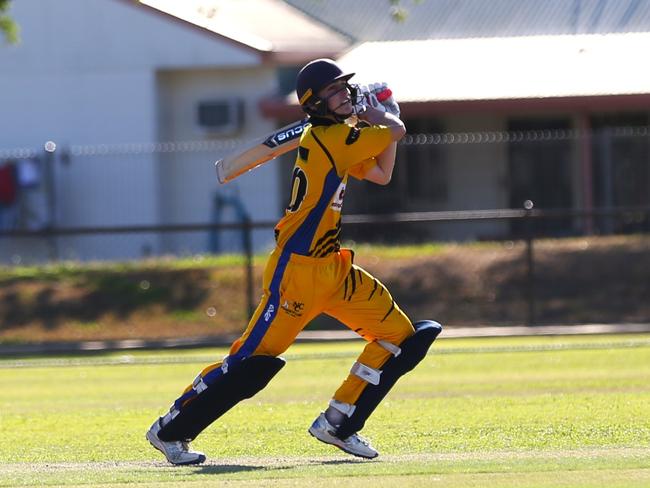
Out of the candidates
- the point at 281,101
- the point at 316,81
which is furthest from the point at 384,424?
the point at 281,101

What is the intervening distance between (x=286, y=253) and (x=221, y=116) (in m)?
19.5

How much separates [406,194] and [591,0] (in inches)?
189

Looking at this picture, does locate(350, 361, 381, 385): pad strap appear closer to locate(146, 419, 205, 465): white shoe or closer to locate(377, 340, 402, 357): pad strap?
locate(377, 340, 402, 357): pad strap

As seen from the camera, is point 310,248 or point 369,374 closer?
point 310,248

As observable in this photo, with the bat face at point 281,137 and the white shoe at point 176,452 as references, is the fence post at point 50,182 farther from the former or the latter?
the bat face at point 281,137

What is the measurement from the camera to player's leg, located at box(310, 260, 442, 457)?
8367 millimetres

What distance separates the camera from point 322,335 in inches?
763

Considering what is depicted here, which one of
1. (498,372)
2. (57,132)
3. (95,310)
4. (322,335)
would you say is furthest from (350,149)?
(57,132)

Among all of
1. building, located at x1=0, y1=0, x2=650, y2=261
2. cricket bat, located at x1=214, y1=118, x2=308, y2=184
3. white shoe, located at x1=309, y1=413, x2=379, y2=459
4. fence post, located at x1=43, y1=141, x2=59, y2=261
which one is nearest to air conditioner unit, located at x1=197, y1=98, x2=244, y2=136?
building, located at x1=0, y1=0, x2=650, y2=261

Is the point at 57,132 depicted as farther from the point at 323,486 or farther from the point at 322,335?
the point at 323,486

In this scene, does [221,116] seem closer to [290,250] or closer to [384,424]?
[384,424]

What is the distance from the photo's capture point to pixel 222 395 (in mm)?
8195

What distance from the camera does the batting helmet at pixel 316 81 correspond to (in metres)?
8.12

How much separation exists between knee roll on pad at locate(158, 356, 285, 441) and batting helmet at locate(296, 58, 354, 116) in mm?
→ 1417
